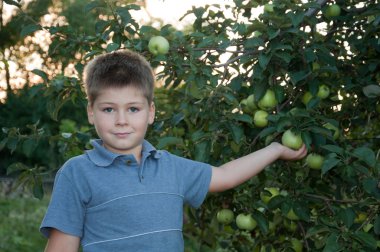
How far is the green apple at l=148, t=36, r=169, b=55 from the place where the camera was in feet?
8.10

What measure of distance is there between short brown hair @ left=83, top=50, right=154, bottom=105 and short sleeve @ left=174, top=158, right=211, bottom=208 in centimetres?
22

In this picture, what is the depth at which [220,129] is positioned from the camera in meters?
2.54

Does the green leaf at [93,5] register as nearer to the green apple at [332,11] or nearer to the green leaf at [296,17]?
the green leaf at [296,17]

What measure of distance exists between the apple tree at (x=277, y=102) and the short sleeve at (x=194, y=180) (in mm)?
250

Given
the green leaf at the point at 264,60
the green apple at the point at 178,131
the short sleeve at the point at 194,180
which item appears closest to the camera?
the short sleeve at the point at 194,180

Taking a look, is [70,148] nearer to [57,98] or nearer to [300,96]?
[57,98]

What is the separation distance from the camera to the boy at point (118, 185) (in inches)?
78.2

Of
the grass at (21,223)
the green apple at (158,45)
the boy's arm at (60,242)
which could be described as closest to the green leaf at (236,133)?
the green apple at (158,45)

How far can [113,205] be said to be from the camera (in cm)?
199

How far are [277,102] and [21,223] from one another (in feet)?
11.9

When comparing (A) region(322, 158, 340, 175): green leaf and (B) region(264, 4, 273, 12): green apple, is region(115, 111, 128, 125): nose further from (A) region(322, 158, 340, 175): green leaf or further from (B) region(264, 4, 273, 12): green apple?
(B) region(264, 4, 273, 12): green apple

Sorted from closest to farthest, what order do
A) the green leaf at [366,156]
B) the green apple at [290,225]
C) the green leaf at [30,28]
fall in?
the green leaf at [366,156]
the green leaf at [30,28]
the green apple at [290,225]

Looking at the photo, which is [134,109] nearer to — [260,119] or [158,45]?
[158,45]

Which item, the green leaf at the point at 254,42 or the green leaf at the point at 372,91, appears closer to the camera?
the green leaf at the point at 254,42
